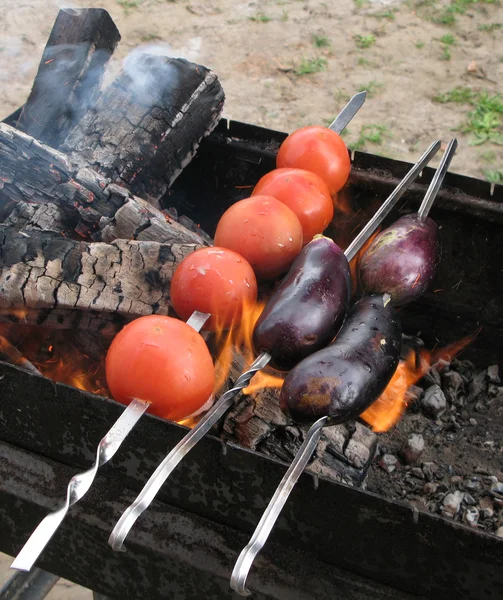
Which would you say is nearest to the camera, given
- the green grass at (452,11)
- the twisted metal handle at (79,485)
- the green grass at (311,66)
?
the twisted metal handle at (79,485)

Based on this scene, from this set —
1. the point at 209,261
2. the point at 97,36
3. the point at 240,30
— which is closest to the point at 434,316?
the point at 209,261

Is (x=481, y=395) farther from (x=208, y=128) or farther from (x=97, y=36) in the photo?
(x=97, y=36)

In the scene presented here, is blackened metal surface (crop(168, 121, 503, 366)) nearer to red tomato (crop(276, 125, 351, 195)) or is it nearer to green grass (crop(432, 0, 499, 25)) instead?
red tomato (crop(276, 125, 351, 195))

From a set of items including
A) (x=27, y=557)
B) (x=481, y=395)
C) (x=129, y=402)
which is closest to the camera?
(x=27, y=557)

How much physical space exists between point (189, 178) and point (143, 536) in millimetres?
1815

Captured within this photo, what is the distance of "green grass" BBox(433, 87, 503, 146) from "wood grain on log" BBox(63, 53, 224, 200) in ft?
10.7

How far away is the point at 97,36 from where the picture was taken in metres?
2.93

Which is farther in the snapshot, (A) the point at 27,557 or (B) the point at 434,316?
(B) the point at 434,316

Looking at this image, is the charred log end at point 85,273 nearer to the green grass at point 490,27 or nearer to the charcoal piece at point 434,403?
the charcoal piece at point 434,403

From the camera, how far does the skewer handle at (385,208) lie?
7.58 ft

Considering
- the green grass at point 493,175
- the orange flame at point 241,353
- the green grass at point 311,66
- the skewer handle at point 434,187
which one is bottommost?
the green grass at point 493,175

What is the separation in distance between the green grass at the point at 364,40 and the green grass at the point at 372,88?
27.4 inches

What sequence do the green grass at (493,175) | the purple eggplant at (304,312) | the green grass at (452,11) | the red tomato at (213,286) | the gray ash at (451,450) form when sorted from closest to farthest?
the purple eggplant at (304,312), the red tomato at (213,286), the gray ash at (451,450), the green grass at (493,175), the green grass at (452,11)

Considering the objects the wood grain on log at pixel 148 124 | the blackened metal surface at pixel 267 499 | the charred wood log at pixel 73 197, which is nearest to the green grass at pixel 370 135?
the wood grain on log at pixel 148 124
